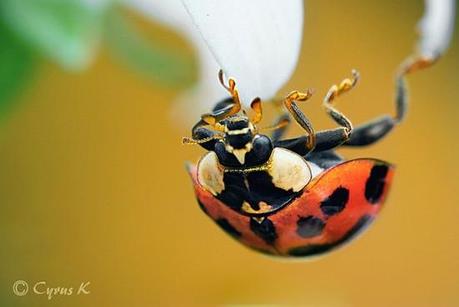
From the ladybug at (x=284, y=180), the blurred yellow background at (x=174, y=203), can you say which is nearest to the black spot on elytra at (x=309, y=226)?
the ladybug at (x=284, y=180)

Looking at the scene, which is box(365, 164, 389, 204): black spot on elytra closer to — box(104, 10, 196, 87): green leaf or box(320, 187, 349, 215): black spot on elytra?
box(320, 187, 349, 215): black spot on elytra

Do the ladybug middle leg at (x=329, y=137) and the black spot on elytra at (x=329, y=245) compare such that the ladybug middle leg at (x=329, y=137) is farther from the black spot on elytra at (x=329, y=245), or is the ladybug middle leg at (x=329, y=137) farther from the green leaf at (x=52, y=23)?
the green leaf at (x=52, y=23)

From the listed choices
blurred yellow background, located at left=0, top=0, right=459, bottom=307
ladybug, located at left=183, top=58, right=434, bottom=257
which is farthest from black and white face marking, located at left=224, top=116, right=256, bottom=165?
blurred yellow background, located at left=0, top=0, right=459, bottom=307

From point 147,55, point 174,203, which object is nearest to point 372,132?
point 147,55

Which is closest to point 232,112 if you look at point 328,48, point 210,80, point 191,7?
point 191,7

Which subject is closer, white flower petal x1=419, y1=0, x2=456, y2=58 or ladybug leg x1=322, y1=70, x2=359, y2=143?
ladybug leg x1=322, y1=70, x2=359, y2=143

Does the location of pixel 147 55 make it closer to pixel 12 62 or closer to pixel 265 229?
pixel 12 62

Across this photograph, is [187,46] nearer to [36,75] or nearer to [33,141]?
[36,75]

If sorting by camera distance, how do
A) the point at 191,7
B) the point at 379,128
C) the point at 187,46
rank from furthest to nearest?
the point at 187,46 < the point at 379,128 < the point at 191,7
